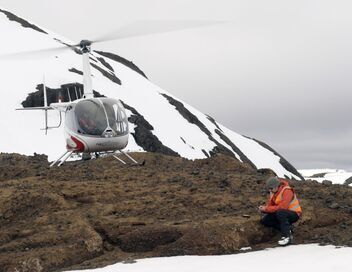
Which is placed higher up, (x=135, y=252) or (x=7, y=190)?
(x=7, y=190)

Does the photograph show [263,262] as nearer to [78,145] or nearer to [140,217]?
[140,217]

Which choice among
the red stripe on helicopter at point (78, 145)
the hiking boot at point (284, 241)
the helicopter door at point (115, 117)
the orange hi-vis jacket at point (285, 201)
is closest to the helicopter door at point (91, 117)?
the helicopter door at point (115, 117)

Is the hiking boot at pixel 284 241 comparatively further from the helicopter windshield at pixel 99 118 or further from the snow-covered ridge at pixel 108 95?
the snow-covered ridge at pixel 108 95

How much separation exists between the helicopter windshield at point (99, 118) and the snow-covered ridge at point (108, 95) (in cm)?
3303

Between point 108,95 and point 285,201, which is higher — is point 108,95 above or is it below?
above

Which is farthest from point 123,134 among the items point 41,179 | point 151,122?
point 151,122

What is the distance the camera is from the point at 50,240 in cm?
1330

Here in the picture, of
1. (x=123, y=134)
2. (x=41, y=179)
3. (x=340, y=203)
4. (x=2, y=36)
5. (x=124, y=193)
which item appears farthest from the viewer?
(x=2, y=36)

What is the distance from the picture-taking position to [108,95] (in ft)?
256

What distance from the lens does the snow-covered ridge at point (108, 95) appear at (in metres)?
62.0

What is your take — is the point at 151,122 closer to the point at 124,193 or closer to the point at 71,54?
the point at 71,54

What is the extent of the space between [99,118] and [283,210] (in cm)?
1142

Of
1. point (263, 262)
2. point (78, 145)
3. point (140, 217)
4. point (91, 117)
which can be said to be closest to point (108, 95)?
point (78, 145)

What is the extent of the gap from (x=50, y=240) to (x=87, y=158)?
39.0 feet
